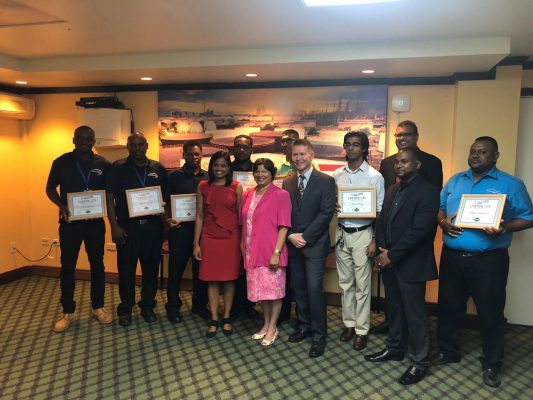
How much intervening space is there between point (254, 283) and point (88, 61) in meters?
2.59

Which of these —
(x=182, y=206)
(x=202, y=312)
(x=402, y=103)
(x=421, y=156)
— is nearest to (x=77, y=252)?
(x=182, y=206)

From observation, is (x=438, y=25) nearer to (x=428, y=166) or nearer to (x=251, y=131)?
(x=428, y=166)

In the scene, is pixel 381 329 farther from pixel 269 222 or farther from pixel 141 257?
pixel 141 257

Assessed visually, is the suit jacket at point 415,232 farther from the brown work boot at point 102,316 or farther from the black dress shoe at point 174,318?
the brown work boot at point 102,316

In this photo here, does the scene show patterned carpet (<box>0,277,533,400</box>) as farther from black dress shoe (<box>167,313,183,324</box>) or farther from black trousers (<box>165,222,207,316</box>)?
black trousers (<box>165,222,207,316</box>)

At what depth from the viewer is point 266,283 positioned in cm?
303

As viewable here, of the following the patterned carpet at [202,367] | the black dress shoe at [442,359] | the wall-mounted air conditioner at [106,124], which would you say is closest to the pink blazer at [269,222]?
the patterned carpet at [202,367]

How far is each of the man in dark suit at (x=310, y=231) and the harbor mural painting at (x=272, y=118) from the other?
1.04 m

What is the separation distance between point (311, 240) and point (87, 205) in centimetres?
193

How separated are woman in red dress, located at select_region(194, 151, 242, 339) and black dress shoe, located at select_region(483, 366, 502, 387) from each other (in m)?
1.92

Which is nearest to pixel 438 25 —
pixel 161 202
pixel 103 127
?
pixel 161 202

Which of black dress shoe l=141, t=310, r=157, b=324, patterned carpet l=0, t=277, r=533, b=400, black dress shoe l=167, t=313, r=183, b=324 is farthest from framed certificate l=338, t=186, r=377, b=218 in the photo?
black dress shoe l=141, t=310, r=157, b=324

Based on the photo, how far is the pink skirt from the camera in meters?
3.02


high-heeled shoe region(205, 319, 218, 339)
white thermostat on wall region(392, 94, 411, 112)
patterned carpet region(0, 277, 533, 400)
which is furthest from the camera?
white thermostat on wall region(392, 94, 411, 112)
